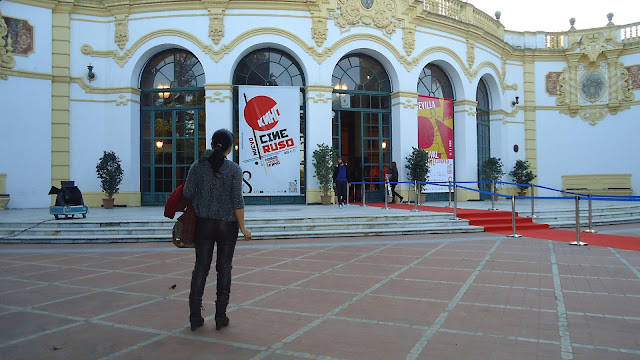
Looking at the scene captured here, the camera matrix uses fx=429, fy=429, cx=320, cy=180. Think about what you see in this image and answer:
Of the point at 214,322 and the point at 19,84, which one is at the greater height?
the point at 19,84

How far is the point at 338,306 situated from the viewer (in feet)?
14.6

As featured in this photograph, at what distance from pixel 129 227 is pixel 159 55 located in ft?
30.0

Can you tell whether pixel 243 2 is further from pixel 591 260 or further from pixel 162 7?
pixel 591 260

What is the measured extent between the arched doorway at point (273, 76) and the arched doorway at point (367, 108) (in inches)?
53.3

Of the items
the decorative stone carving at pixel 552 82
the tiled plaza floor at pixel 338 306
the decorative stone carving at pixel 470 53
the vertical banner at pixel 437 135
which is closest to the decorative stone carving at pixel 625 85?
the decorative stone carving at pixel 552 82

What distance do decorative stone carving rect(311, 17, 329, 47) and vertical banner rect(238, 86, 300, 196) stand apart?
2.03m

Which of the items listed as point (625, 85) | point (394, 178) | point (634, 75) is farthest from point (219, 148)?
point (634, 75)

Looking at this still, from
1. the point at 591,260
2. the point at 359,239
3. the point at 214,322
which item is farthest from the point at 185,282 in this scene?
the point at 591,260

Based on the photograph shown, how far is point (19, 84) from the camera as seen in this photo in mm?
15227

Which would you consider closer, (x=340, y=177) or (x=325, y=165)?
(x=340, y=177)

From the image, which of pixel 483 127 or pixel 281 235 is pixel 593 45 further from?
pixel 281 235

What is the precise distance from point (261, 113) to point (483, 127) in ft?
36.6

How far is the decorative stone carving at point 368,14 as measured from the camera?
16.4 m


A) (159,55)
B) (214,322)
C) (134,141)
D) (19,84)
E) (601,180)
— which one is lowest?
(214,322)
